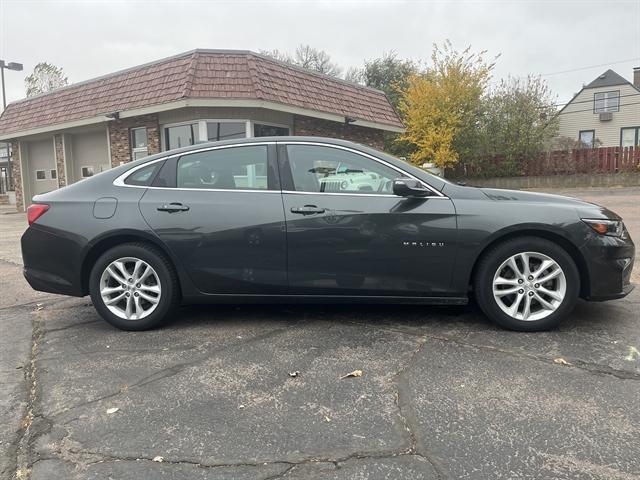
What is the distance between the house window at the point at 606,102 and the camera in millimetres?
32938

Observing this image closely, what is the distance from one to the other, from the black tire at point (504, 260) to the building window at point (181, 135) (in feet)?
32.3

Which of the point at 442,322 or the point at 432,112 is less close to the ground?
the point at 432,112

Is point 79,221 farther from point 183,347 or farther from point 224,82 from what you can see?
point 224,82

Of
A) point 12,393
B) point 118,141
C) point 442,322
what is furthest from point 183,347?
point 118,141

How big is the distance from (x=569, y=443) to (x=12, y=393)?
314 cm

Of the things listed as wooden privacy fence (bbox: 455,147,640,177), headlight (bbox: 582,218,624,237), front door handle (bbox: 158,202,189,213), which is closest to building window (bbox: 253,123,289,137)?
front door handle (bbox: 158,202,189,213)

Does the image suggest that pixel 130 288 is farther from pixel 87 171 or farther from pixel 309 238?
pixel 87 171

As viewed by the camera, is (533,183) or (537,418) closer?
(537,418)

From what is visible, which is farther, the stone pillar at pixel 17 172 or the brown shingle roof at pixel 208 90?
the stone pillar at pixel 17 172

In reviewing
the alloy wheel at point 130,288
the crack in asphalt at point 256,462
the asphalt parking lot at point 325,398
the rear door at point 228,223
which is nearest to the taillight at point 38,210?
the alloy wheel at point 130,288

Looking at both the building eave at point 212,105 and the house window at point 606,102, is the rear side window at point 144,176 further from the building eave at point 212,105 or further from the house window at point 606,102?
the house window at point 606,102

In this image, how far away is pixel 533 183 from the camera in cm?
2352

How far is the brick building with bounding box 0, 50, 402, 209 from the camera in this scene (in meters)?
11.8

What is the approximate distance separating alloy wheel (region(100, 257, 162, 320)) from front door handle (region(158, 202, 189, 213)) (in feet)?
1.48
